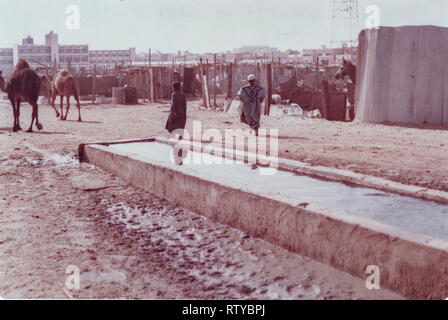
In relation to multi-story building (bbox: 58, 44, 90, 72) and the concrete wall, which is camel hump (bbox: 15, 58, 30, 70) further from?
multi-story building (bbox: 58, 44, 90, 72)

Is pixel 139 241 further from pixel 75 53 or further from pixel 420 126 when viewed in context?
pixel 75 53

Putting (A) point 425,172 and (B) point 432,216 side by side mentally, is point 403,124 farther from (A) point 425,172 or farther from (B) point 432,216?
(B) point 432,216

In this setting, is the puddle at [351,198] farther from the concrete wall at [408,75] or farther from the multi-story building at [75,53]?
the multi-story building at [75,53]

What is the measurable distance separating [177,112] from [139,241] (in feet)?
16.9

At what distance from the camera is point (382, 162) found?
8.06m

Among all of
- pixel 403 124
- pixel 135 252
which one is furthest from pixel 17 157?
pixel 403 124

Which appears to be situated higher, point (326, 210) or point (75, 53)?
point (75, 53)

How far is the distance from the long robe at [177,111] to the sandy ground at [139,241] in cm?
187

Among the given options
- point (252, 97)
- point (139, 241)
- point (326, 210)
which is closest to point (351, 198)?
point (326, 210)

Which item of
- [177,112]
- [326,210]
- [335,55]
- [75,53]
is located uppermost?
[75,53]

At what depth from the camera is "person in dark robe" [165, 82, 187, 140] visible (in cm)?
962

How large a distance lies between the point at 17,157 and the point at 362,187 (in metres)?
6.32

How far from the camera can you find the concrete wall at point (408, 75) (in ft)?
43.2

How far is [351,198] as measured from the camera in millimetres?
5312
